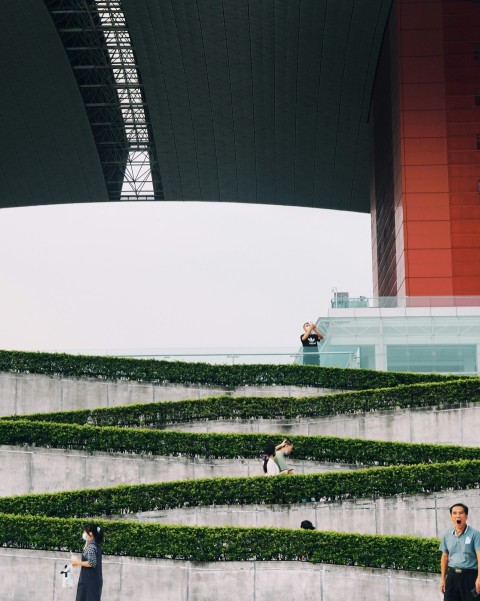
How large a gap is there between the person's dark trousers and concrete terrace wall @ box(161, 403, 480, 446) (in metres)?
10.4

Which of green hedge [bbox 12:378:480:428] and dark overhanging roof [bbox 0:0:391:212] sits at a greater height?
dark overhanging roof [bbox 0:0:391:212]

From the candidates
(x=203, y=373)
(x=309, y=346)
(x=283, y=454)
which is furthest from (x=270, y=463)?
(x=309, y=346)

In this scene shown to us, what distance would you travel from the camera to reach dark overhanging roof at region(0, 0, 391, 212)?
51781 millimetres

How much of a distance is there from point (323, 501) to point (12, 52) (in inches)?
1603

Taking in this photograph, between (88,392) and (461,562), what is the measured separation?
15356 mm

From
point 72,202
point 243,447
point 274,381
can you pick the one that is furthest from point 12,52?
point 243,447

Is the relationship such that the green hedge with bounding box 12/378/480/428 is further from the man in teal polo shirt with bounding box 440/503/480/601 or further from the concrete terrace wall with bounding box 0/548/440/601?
the man in teal polo shirt with bounding box 440/503/480/601

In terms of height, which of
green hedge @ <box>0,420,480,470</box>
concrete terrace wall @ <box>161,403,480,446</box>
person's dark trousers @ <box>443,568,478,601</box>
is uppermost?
concrete terrace wall @ <box>161,403,480,446</box>

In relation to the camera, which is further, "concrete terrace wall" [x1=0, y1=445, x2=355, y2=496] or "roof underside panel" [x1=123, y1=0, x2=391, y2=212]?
"roof underside panel" [x1=123, y1=0, x2=391, y2=212]

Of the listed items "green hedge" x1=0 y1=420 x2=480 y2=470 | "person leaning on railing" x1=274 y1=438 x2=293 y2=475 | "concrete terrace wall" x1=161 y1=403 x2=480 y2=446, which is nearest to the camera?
"person leaning on railing" x1=274 y1=438 x2=293 y2=475

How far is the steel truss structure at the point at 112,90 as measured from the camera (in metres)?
57.2

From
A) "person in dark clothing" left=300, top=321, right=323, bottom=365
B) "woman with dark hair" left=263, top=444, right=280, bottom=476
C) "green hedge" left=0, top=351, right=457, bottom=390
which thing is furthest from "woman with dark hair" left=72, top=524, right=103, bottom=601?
"person in dark clothing" left=300, top=321, right=323, bottom=365

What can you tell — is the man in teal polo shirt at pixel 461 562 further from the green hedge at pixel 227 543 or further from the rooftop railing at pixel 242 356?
the rooftop railing at pixel 242 356

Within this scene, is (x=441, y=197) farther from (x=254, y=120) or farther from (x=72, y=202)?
(x=72, y=202)
